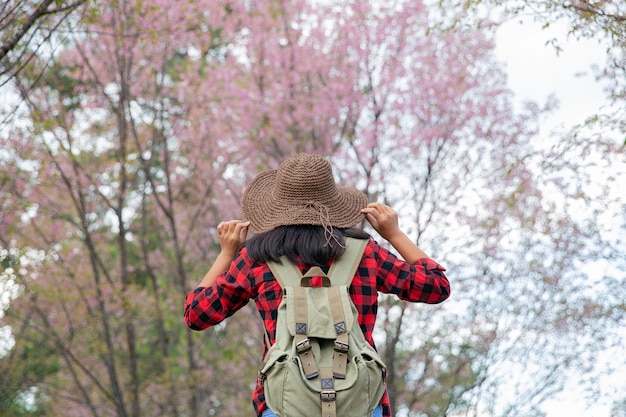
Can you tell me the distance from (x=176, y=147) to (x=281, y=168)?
8.45 metres

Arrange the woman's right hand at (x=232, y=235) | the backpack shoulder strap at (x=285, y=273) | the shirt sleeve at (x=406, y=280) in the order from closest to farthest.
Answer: the backpack shoulder strap at (x=285, y=273), the shirt sleeve at (x=406, y=280), the woman's right hand at (x=232, y=235)

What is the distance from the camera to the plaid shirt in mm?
2479

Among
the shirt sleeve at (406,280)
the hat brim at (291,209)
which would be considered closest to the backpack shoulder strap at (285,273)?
the hat brim at (291,209)

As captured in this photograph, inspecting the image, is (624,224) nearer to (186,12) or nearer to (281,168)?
(281,168)

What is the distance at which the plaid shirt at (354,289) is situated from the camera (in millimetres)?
2479

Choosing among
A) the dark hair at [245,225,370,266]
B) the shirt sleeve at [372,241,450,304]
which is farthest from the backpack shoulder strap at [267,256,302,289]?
the shirt sleeve at [372,241,450,304]

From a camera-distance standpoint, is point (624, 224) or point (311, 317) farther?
point (624, 224)

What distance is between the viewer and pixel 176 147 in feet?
36.0

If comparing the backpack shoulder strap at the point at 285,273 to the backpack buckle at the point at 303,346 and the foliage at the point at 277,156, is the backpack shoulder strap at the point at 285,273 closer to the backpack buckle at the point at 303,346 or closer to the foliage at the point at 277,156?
the backpack buckle at the point at 303,346

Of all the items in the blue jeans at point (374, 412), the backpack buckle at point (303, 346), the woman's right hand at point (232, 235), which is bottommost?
the blue jeans at point (374, 412)

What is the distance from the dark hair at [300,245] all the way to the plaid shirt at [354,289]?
0.04 m

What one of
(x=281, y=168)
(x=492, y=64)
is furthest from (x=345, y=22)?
(x=281, y=168)

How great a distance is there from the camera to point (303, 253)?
8.13ft

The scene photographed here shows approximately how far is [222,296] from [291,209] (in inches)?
13.1
